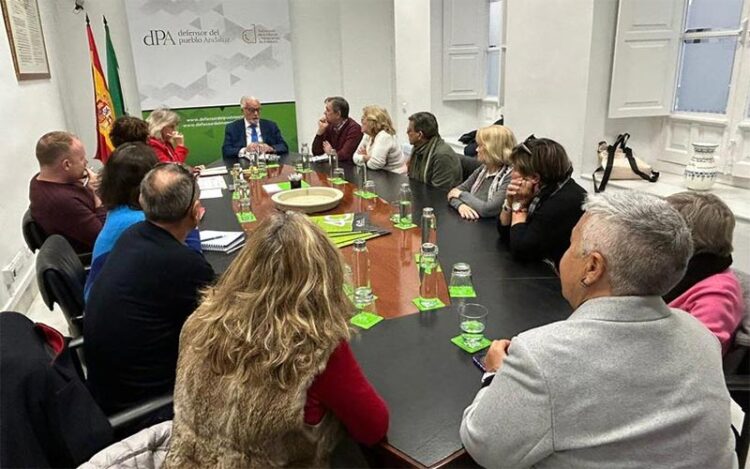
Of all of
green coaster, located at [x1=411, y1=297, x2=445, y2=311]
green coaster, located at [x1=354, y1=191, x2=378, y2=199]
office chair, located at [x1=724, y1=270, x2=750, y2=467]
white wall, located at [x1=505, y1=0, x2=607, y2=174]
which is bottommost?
office chair, located at [x1=724, y1=270, x2=750, y2=467]

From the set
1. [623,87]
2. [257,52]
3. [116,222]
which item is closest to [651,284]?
[116,222]

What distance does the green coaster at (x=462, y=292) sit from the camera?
1732 mm

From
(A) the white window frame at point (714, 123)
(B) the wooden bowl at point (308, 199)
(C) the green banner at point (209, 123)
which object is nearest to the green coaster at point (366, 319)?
(B) the wooden bowl at point (308, 199)

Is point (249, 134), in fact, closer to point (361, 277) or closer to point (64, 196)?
point (64, 196)

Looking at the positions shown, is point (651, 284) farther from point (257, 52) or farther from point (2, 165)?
point (257, 52)

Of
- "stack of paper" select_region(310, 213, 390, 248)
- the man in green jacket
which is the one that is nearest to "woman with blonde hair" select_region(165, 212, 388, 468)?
"stack of paper" select_region(310, 213, 390, 248)

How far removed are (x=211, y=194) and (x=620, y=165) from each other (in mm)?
2847

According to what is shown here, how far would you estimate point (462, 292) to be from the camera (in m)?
1.75

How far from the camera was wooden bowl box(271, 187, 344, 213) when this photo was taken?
274 cm

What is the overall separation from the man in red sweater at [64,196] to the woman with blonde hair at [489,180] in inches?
75.8

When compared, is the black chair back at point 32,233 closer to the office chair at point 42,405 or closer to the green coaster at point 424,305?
the office chair at point 42,405

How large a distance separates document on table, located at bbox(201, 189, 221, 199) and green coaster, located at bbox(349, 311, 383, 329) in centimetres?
192

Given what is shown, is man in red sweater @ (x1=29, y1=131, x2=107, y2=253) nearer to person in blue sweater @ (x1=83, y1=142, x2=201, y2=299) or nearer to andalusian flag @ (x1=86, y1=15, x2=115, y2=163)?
person in blue sweater @ (x1=83, y1=142, x2=201, y2=299)

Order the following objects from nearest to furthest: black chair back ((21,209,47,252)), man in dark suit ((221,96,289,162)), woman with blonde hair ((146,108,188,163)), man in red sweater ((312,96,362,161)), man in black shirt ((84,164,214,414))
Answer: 1. man in black shirt ((84,164,214,414))
2. black chair back ((21,209,47,252))
3. woman with blonde hair ((146,108,188,163))
4. man in red sweater ((312,96,362,161))
5. man in dark suit ((221,96,289,162))
